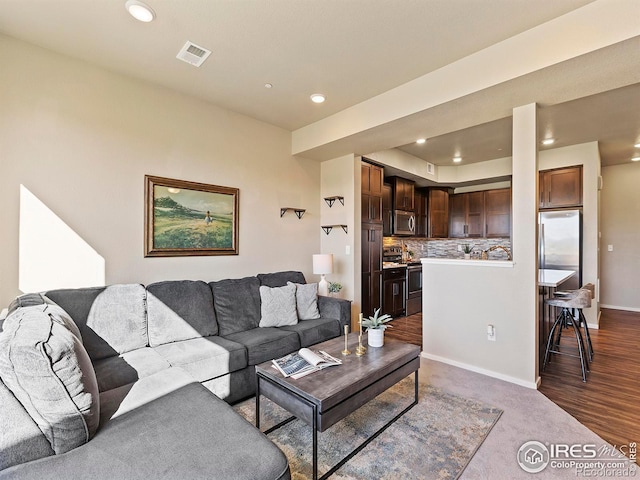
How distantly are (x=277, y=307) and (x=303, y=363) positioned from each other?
49.1 inches

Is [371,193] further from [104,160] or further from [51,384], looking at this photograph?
[51,384]

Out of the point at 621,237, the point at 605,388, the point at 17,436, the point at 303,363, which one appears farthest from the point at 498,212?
the point at 17,436

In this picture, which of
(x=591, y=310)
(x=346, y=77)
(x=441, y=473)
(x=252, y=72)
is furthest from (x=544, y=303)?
(x=252, y=72)

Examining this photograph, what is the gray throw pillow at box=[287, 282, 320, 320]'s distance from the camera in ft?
11.3

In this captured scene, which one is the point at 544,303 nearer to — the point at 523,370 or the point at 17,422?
the point at 523,370

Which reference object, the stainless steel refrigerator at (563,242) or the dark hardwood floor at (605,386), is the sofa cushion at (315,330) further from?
the stainless steel refrigerator at (563,242)

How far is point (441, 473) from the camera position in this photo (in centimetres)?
175

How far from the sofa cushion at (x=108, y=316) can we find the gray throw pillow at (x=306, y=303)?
1.50m

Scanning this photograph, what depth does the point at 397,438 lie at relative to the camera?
205cm

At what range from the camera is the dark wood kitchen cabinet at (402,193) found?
582cm

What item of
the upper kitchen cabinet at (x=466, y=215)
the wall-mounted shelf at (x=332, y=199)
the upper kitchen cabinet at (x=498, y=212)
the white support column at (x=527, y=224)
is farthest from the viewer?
the upper kitchen cabinet at (x=466, y=215)

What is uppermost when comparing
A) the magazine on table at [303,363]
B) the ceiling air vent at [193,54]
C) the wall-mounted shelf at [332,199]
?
the ceiling air vent at [193,54]

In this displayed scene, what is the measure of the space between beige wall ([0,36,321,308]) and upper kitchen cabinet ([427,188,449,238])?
4100mm

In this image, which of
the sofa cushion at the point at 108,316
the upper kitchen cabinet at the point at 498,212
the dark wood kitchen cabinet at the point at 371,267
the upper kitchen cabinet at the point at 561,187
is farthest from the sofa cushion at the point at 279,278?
the upper kitchen cabinet at the point at 498,212
